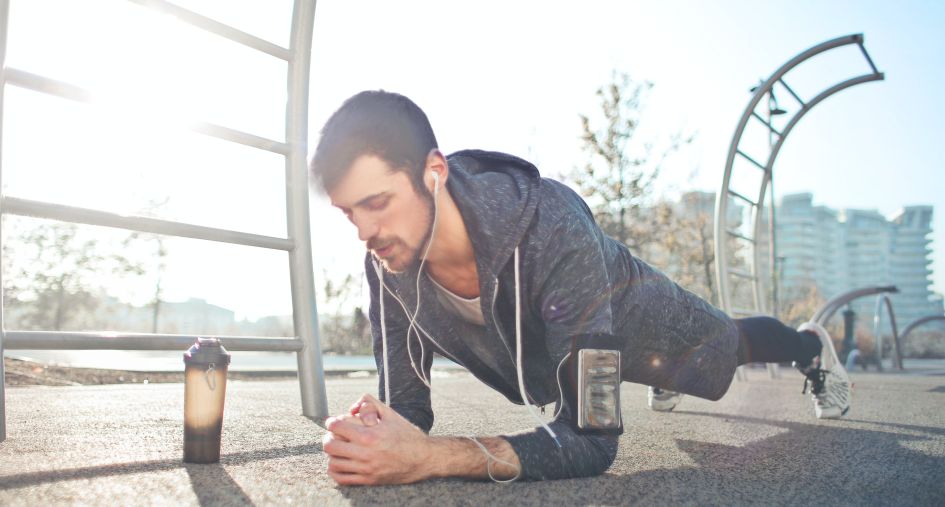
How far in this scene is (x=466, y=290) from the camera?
73.4 inches

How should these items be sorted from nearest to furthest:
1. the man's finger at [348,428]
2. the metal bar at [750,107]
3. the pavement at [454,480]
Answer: the pavement at [454,480], the man's finger at [348,428], the metal bar at [750,107]

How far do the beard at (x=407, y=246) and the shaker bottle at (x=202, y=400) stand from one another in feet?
1.32

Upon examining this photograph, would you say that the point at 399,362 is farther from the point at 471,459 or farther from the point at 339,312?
the point at 339,312

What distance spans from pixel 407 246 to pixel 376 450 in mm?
528

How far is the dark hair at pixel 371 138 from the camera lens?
5.14 feet

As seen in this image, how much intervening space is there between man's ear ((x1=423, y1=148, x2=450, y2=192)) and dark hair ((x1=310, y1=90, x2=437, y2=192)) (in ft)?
0.04

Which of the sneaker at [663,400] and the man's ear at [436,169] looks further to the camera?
the sneaker at [663,400]

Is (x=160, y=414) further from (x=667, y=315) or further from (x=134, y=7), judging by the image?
(x=667, y=315)

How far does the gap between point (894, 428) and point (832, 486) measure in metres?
1.45

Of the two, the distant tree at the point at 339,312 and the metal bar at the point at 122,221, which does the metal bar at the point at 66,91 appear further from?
the distant tree at the point at 339,312

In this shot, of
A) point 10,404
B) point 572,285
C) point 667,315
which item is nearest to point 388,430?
point 572,285

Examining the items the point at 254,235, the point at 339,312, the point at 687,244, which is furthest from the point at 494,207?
the point at 339,312

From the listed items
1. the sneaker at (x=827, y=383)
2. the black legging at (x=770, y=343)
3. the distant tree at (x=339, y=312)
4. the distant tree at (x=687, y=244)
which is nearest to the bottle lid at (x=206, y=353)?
the black legging at (x=770, y=343)

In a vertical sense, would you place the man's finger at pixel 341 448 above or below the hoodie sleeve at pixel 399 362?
below
